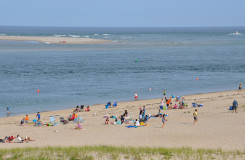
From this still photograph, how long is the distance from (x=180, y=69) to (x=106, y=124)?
116 feet

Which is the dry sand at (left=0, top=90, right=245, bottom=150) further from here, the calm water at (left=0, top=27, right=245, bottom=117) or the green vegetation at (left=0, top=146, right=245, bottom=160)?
the calm water at (left=0, top=27, right=245, bottom=117)

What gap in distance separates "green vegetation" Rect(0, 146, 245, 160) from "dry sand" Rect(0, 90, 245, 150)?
166 cm

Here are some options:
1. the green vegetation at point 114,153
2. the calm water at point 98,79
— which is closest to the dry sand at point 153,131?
the green vegetation at point 114,153

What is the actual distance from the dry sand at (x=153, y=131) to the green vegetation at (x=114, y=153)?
166 centimetres

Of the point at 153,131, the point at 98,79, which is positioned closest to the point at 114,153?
the point at 153,131

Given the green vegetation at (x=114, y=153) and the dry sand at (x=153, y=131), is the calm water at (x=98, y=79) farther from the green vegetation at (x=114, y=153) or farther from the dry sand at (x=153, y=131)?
the green vegetation at (x=114, y=153)

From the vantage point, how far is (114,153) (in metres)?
17.1

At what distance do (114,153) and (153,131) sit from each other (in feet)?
21.6

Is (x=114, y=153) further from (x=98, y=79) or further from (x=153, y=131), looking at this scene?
(x=98, y=79)

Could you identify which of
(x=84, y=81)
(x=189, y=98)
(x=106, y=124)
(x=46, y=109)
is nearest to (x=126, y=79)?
(x=84, y=81)

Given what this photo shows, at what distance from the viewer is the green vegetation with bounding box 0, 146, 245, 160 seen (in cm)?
1667

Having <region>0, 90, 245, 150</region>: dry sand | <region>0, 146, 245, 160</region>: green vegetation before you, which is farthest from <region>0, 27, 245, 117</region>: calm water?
<region>0, 146, 245, 160</region>: green vegetation

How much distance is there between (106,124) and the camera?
2542 centimetres

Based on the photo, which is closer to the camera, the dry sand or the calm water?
the dry sand
